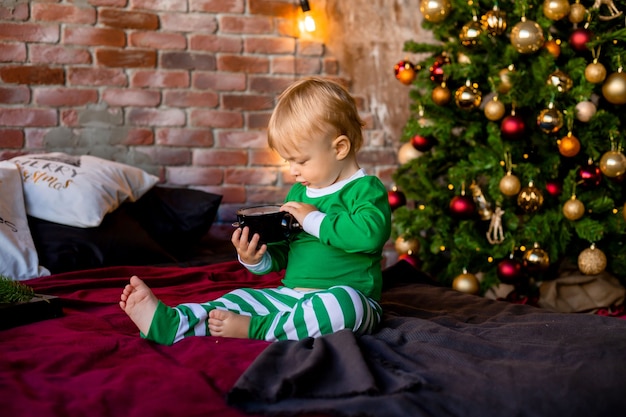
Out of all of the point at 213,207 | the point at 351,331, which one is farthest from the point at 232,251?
the point at 351,331

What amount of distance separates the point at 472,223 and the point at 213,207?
1031 millimetres

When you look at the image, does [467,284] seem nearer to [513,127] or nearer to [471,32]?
[513,127]

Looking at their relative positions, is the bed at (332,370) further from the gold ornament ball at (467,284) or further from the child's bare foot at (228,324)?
the gold ornament ball at (467,284)

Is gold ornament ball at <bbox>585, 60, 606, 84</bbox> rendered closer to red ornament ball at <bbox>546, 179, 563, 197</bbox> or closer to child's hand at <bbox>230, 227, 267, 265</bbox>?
red ornament ball at <bbox>546, 179, 563, 197</bbox>

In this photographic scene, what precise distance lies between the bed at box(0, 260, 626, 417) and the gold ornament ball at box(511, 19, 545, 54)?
116 centimetres

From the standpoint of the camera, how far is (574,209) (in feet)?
7.58

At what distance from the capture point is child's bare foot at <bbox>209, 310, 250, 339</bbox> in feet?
4.32

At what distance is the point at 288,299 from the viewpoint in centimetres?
148

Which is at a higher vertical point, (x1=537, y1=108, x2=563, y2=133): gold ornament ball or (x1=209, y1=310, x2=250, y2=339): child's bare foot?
(x1=537, y1=108, x2=563, y2=133): gold ornament ball

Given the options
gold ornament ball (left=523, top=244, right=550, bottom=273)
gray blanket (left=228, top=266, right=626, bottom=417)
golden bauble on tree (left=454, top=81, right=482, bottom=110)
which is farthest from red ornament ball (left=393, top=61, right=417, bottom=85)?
gray blanket (left=228, top=266, right=626, bottom=417)

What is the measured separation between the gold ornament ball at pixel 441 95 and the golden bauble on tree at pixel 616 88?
573mm

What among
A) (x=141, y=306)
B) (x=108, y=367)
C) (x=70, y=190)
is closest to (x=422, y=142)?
(x=70, y=190)

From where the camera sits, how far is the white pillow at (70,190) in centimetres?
213

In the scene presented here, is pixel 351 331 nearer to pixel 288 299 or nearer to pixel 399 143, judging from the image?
pixel 288 299
